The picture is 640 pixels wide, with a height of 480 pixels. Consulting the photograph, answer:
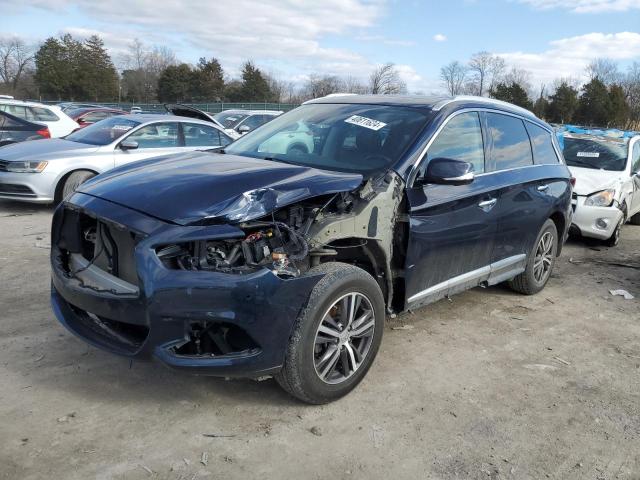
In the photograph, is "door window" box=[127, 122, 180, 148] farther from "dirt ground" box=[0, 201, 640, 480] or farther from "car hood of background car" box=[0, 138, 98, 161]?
"dirt ground" box=[0, 201, 640, 480]

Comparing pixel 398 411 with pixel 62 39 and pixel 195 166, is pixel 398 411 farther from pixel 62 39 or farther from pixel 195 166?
pixel 62 39

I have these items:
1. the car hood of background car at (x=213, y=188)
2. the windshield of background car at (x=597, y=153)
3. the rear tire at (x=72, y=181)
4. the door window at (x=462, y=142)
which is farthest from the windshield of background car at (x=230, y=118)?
the car hood of background car at (x=213, y=188)

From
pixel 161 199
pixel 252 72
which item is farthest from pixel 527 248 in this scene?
pixel 252 72

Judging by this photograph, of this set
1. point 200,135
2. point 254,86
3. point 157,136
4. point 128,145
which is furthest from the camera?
point 254,86

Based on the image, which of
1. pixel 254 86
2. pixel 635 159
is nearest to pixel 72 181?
pixel 635 159

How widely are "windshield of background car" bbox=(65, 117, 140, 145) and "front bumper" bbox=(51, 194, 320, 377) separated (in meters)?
6.33

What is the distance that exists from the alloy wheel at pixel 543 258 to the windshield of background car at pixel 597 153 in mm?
3715

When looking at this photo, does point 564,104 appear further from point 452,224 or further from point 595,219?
point 452,224

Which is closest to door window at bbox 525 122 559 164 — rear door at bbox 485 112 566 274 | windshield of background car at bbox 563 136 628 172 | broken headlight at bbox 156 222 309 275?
rear door at bbox 485 112 566 274

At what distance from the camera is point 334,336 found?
3180 millimetres

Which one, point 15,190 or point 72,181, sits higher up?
point 72,181

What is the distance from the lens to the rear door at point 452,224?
3.70 meters

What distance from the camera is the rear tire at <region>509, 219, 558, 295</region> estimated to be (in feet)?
17.3

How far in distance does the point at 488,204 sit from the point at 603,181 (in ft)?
15.1
